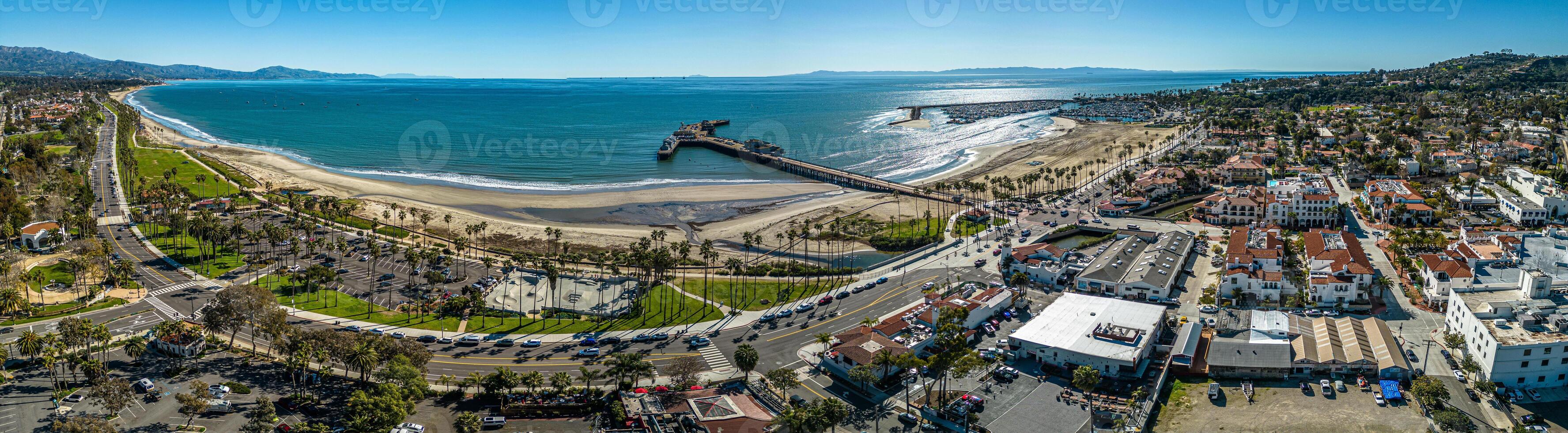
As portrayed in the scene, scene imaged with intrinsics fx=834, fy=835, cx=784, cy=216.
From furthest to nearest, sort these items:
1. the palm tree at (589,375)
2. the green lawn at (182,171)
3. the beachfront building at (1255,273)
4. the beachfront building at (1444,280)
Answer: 1. the green lawn at (182,171)
2. the beachfront building at (1255,273)
3. the beachfront building at (1444,280)
4. the palm tree at (589,375)

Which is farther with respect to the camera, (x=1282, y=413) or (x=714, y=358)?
(x=714, y=358)

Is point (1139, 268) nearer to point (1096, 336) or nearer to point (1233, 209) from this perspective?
point (1096, 336)

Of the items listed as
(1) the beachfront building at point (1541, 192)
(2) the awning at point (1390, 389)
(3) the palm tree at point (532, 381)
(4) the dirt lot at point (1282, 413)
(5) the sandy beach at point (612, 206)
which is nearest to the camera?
(4) the dirt lot at point (1282, 413)

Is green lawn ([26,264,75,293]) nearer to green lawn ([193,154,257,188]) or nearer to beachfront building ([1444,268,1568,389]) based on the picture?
green lawn ([193,154,257,188])

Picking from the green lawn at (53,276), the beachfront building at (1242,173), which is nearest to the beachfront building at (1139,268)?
the beachfront building at (1242,173)

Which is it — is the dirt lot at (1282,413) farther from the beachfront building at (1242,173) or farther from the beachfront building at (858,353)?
the beachfront building at (1242,173)

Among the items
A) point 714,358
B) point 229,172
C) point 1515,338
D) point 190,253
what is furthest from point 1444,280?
point 229,172
